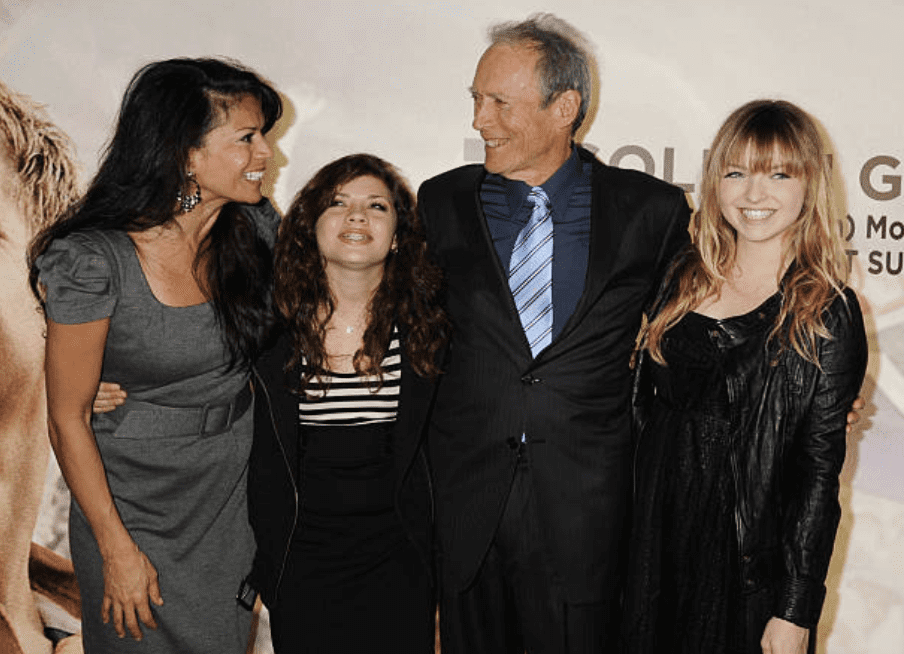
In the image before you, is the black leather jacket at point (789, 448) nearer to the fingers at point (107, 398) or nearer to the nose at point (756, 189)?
the nose at point (756, 189)

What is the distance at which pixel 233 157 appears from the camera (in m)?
2.12

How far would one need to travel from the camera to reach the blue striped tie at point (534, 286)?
225cm

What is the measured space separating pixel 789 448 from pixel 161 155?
4.91 feet

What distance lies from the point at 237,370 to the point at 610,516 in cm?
98

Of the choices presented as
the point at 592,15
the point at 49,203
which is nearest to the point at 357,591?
the point at 49,203

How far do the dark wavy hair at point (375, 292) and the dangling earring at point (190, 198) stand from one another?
0.90 feet

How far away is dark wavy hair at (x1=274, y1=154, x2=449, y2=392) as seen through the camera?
7.36 feet

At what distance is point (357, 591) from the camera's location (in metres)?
2.28

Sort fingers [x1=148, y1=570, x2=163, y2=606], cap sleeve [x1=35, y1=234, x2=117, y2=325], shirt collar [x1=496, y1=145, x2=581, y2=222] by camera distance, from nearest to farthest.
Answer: cap sleeve [x1=35, y1=234, x2=117, y2=325]
fingers [x1=148, y1=570, x2=163, y2=606]
shirt collar [x1=496, y1=145, x2=581, y2=222]

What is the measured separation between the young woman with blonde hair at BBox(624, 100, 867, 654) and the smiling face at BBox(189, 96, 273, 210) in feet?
3.35

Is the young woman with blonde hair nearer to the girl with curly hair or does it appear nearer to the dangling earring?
the girl with curly hair

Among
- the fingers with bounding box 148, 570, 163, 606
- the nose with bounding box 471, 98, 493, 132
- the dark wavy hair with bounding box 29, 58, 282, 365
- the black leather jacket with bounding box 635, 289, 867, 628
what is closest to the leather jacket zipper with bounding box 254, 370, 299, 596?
the dark wavy hair with bounding box 29, 58, 282, 365

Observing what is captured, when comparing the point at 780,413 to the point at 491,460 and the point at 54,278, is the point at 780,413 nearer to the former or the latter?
the point at 491,460

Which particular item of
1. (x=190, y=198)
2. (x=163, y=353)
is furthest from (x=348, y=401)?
(x=190, y=198)
